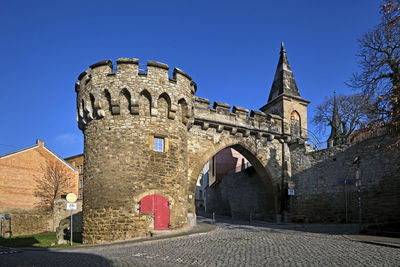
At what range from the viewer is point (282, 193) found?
1984cm

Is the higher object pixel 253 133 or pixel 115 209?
pixel 253 133

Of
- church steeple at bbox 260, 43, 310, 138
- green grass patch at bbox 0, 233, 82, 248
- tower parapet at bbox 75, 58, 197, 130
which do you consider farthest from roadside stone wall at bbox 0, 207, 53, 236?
church steeple at bbox 260, 43, 310, 138

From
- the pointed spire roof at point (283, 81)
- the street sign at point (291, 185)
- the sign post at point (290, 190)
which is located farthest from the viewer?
the pointed spire roof at point (283, 81)

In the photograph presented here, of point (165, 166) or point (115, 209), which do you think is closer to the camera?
point (115, 209)

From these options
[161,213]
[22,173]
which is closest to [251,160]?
[161,213]

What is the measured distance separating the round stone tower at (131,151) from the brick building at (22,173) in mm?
14764

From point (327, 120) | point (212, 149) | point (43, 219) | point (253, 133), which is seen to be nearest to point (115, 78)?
point (212, 149)

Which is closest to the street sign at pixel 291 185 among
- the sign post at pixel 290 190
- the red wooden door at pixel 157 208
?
the sign post at pixel 290 190

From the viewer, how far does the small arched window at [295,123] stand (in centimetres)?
2084

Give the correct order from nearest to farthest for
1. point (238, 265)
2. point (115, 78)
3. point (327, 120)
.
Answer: point (238, 265)
point (115, 78)
point (327, 120)

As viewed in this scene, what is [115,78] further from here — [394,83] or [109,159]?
[394,83]

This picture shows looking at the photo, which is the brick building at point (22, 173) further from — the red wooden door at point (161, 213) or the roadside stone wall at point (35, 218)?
the red wooden door at point (161, 213)

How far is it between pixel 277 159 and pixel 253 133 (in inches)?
101

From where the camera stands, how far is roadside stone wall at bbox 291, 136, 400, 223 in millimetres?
14742
